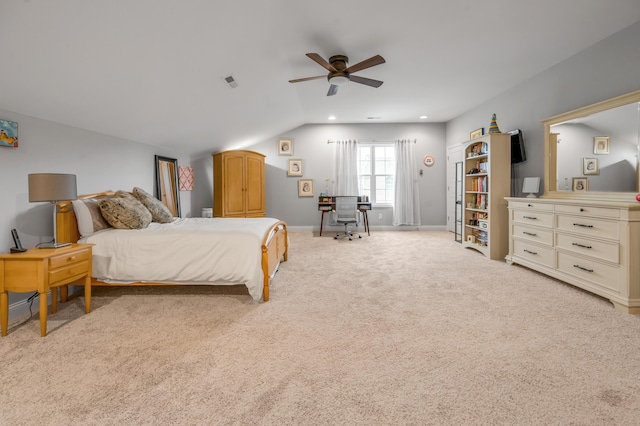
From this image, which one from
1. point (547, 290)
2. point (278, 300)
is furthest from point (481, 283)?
point (278, 300)

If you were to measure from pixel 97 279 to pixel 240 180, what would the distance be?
3.72 metres

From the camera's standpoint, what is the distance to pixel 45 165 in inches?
116

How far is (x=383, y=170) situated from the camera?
7855mm

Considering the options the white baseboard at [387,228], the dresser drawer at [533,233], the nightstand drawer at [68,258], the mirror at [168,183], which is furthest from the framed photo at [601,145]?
the mirror at [168,183]

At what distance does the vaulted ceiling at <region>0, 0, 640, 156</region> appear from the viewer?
2.28 meters

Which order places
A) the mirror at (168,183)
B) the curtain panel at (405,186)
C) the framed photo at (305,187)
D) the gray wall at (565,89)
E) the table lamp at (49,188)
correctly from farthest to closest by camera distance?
the framed photo at (305,187) < the curtain panel at (405,186) < the mirror at (168,183) < the gray wall at (565,89) < the table lamp at (49,188)

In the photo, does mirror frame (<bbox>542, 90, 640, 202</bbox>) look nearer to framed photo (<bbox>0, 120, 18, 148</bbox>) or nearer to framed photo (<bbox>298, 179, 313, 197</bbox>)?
framed photo (<bbox>298, 179, 313, 197</bbox>)

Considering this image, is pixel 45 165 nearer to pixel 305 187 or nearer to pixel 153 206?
pixel 153 206

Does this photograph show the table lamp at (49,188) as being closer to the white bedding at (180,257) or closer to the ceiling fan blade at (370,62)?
the white bedding at (180,257)

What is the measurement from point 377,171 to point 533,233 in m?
4.38

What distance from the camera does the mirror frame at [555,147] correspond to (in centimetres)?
311

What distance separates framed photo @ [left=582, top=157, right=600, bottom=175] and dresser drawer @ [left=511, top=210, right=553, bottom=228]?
25.4 inches

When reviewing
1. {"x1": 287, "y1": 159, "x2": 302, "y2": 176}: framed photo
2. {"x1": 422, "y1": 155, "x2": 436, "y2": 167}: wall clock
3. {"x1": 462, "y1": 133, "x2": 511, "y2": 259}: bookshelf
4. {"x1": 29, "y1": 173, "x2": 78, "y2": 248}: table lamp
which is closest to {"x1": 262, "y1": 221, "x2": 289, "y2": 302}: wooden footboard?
{"x1": 29, "y1": 173, "x2": 78, "y2": 248}: table lamp

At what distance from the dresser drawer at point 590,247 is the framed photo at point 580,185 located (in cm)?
69
